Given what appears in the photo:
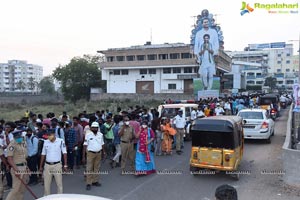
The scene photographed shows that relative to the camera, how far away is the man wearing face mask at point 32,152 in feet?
27.9

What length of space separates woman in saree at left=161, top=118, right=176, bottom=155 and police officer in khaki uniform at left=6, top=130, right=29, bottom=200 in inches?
253

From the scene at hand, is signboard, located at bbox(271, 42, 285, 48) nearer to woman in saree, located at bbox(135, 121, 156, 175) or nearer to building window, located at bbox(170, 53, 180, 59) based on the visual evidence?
building window, located at bbox(170, 53, 180, 59)

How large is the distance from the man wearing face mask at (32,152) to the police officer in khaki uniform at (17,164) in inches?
60.9

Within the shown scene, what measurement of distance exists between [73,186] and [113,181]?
110cm

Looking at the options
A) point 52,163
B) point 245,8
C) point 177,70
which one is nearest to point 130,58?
point 177,70

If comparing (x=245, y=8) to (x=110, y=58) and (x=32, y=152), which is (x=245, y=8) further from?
(x=110, y=58)

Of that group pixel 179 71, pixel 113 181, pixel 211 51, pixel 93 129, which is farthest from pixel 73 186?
pixel 179 71

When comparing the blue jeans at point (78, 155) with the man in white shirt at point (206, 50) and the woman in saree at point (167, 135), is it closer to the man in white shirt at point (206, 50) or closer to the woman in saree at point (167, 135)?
the woman in saree at point (167, 135)

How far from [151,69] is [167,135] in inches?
2106

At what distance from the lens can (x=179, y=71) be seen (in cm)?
6253

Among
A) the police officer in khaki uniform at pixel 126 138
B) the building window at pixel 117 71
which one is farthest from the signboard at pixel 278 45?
the police officer in khaki uniform at pixel 126 138

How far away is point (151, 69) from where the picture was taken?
215 feet

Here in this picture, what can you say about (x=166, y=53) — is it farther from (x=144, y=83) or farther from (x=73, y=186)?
(x=73, y=186)

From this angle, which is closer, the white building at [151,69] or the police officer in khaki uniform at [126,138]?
the police officer in khaki uniform at [126,138]
